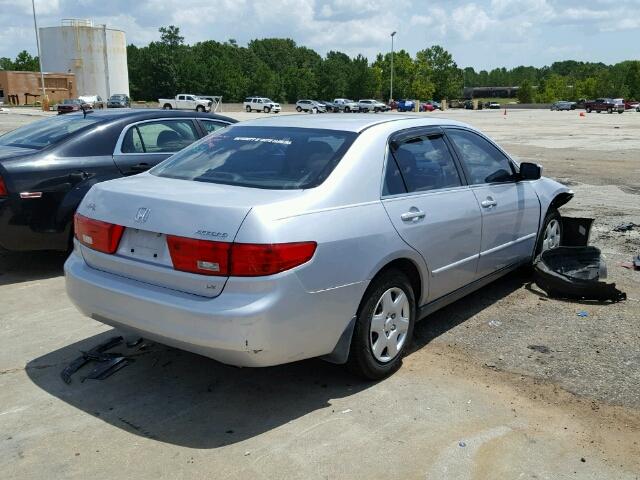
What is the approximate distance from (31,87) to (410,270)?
103 m

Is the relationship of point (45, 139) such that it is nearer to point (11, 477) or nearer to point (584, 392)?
point (11, 477)

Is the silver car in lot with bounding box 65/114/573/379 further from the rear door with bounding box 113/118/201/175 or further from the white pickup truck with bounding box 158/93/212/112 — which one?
the white pickup truck with bounding box 158/93/212/112

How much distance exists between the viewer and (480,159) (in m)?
5.12

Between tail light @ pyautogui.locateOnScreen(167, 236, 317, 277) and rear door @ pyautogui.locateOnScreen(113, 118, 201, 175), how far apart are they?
350cm

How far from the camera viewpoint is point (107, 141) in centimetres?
637

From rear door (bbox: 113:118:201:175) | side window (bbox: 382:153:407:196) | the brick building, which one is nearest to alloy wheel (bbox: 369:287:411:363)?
side window (bbox: 382:153:407:196)

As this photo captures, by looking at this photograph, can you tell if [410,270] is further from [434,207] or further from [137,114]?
[137,114]

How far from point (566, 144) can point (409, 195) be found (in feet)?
73.8

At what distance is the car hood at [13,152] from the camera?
580 cm

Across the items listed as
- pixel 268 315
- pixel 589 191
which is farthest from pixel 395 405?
pixel 589 191

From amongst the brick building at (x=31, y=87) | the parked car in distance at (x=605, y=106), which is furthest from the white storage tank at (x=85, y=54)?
the parked car in distance at (x=605, y=106)

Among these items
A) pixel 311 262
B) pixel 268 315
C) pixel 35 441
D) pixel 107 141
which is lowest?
pixel 35 441

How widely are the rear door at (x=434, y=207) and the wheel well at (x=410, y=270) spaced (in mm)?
102

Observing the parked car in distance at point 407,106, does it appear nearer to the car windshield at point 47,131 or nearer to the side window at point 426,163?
the car windshield at point 47,131
